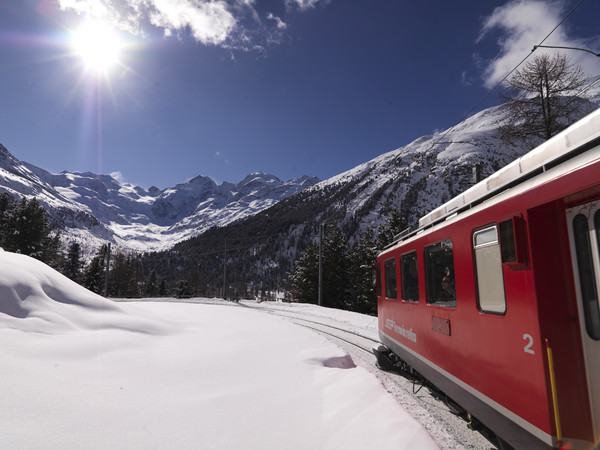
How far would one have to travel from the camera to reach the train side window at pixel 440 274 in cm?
493

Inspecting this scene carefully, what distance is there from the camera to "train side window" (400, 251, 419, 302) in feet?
21.3

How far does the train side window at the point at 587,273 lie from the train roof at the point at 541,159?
Result: 59cm

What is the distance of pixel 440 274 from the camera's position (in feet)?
17.5

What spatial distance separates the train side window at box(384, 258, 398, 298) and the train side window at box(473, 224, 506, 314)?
3981 mm

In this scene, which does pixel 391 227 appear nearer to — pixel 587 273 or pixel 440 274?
pixel 440 274

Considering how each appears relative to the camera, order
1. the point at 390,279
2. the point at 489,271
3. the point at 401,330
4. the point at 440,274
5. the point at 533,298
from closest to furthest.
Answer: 1. the point at 533,298
2. the point at 489,271
3. the point at 440,274
4. the point at 401,330
5. the point at 390,279

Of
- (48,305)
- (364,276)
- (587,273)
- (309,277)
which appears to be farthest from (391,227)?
(587,273)

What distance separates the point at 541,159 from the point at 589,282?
1.38 m

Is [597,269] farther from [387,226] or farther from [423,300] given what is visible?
[387,226]

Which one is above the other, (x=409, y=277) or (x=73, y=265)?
(x=73, y=265)

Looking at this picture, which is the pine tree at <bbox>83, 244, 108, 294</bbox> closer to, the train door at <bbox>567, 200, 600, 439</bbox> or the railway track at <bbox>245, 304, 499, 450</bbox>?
the railway track at <bbox>245, 304, 499, 450</bbox>

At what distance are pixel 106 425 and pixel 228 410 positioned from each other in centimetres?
172

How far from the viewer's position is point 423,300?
5996mm

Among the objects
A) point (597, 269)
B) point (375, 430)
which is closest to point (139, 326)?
point (375, 430)
